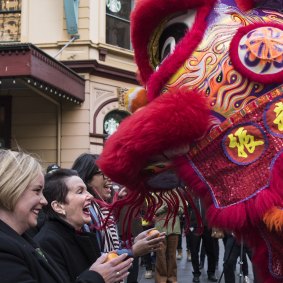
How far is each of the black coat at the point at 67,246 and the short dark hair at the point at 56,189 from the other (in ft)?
0.38

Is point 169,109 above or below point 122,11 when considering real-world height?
below

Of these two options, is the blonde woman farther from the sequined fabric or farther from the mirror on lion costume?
the sequined fabric

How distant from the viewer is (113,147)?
2154 mm

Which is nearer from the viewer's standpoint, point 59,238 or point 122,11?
point 59,238

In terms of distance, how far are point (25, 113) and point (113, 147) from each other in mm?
11261

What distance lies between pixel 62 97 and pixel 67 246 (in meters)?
9.89

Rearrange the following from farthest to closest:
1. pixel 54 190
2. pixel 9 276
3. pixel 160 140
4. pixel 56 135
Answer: pixel 56 135 < pixel 54 190 < pixel 160 140 < pixel 9 276

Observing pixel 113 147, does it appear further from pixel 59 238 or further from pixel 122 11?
pixel 122 11

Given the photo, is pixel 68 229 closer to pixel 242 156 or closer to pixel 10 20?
pixel 242 156

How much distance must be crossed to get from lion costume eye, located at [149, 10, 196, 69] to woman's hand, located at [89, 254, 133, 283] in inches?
36.5

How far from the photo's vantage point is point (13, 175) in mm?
2115

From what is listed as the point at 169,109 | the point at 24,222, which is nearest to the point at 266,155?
the point at 169,109

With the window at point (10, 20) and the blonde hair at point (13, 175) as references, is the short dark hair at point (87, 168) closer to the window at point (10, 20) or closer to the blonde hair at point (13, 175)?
the blonde hair at point (13, 175)

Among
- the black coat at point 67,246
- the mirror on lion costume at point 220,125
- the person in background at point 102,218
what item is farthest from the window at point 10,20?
the mirror on lion costume at point 220,125
